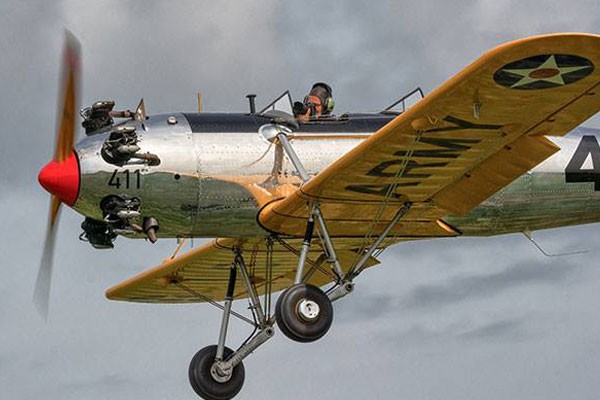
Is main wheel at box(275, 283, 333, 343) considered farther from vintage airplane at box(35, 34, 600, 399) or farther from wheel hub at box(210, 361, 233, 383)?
wheel hub at box(210, 361, 233, 383)

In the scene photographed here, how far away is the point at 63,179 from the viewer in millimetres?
16547

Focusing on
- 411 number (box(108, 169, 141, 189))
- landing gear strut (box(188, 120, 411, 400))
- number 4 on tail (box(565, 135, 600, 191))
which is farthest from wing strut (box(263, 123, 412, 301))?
number 4 on tail (box(565, 135, 600, 191))

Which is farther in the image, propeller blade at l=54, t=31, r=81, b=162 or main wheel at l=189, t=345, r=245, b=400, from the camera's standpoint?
main wheel at l=189, t=345, r=245, b=400

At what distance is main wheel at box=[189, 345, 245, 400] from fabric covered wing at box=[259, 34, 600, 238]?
2494mm

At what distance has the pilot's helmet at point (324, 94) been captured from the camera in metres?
18.0

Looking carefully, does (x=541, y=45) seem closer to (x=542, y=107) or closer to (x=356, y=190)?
(x=542, y=107)

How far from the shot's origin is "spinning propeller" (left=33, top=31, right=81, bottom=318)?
1656 cm

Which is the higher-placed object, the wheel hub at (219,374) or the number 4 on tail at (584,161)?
the number 4 on tail at (584,161)

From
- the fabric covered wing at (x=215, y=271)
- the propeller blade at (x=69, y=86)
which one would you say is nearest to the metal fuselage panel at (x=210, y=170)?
the propeller blade at (x=69, y=86)

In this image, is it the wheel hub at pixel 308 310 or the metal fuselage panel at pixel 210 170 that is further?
the metal fuselage panel at pixel 210 170

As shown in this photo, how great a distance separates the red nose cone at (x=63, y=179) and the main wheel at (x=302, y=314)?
2.76 m

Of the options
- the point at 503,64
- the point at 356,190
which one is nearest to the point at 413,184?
the point at 356,190

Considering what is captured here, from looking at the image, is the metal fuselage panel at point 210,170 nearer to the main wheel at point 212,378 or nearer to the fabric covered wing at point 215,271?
the fabric covered wing at point 215,271

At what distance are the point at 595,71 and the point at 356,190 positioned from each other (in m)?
3.67
